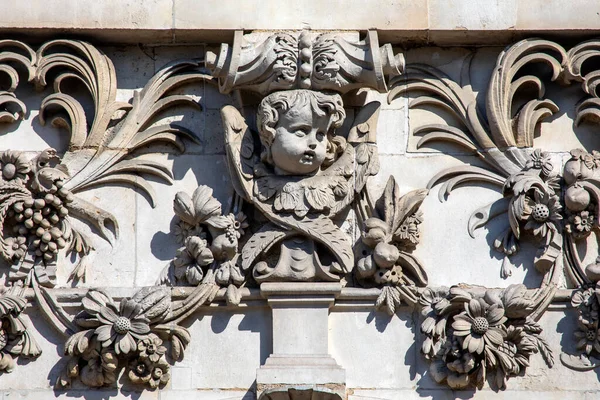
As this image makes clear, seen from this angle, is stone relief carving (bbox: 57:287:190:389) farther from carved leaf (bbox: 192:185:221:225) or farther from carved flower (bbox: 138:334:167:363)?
carved leaf (bbox: 192:185:221:225)

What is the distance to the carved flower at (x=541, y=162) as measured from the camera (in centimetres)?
995

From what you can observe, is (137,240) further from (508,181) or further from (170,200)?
(508,181)

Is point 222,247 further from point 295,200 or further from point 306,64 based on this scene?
point 306,64

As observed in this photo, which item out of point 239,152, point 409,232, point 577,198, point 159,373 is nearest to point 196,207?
point 239,152

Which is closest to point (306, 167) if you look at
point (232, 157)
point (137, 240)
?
point (232, 157)

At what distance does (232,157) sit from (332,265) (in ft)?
2.62

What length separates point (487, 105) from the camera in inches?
396

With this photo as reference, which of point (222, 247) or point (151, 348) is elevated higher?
point (222, 247)

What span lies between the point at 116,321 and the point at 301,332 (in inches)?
38.6

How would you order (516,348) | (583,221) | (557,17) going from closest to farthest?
(516,348) → (583,221) → (557,17)

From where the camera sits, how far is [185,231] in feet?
32.3

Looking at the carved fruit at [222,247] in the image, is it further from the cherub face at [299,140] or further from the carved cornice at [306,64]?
the carved cornice at [306,64]

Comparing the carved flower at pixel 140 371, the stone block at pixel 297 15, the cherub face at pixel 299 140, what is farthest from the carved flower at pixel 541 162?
the carved flower at pixel 140 371

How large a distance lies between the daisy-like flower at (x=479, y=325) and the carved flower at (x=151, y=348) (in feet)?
5.12
